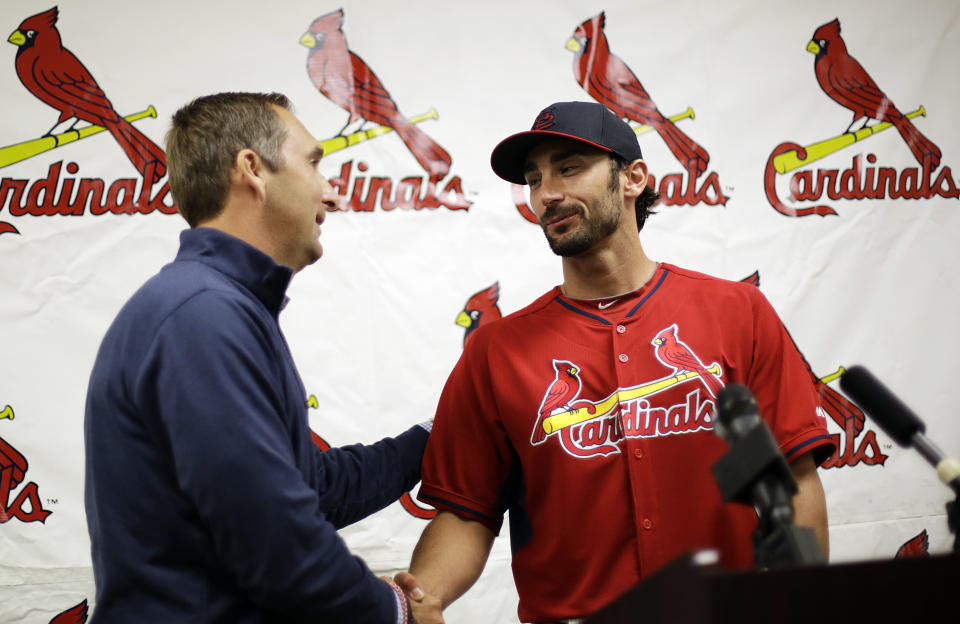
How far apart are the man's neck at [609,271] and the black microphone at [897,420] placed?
64 cm

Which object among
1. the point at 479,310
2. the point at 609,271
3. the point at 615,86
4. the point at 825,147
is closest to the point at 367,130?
the point at 479,310

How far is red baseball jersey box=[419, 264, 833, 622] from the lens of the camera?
1415 mm

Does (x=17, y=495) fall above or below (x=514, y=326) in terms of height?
below

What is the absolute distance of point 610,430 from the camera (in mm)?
1477

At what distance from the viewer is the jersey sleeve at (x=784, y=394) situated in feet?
4.72

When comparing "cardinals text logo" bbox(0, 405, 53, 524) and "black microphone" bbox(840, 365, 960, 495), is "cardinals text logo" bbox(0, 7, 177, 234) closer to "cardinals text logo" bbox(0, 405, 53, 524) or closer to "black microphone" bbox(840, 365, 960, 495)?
"cardinals text logo" bbox(0, 405, 53, 524)

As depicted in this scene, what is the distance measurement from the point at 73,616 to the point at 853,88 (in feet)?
8.79

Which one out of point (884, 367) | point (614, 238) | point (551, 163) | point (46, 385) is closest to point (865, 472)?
point (884, 367)

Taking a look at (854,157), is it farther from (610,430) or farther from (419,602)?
(419,602)

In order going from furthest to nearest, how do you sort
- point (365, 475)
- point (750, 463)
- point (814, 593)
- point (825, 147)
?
point (825, 147) → point (365, 475) → point (750, 463) → point (814, 593)

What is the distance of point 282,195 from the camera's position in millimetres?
1340

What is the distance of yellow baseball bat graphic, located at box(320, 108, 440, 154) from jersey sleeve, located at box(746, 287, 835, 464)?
1.16 m

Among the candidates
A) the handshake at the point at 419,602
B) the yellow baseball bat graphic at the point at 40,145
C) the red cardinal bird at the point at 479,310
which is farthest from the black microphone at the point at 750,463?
the yellow baseball bat graphic at the point at 40,145

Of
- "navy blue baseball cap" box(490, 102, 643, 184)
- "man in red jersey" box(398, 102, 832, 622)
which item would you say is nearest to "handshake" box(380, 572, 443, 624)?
"man in red jersey" box(398, 102, 832, 622)
